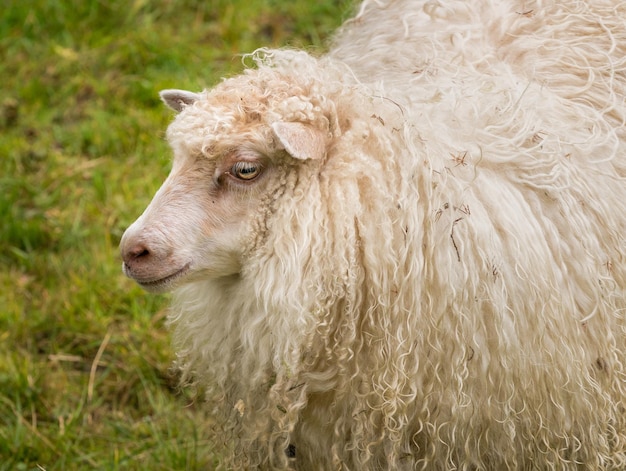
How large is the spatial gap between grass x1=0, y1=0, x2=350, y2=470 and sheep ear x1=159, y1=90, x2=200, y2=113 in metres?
1.05

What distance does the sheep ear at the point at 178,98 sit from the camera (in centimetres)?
282

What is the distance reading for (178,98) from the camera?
9.41 ft

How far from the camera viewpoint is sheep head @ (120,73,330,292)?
2.51m

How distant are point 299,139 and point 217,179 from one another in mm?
242

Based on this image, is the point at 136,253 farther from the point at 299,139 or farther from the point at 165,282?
the point at 299,139

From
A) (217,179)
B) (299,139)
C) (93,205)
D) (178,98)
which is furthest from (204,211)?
(93,205)

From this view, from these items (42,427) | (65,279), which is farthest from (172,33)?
(42,427)

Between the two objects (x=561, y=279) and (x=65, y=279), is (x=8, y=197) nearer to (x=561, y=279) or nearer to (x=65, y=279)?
(x=65, y=279)

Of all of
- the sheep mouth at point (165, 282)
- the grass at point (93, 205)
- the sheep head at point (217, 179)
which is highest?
the sheep head at point (217, 179)

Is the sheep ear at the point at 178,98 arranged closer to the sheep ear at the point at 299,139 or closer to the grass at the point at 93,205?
the sheep ear at the point at 299,139

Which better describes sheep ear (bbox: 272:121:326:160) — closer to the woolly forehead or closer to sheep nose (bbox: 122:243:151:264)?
the woolly forehead

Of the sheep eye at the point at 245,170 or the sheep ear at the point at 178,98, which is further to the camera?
the sheep ear at the point at 178,98

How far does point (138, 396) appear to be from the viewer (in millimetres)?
3973

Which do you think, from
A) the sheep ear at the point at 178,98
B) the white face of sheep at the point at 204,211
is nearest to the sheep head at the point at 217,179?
the white face of sheep at the point at 204,211
